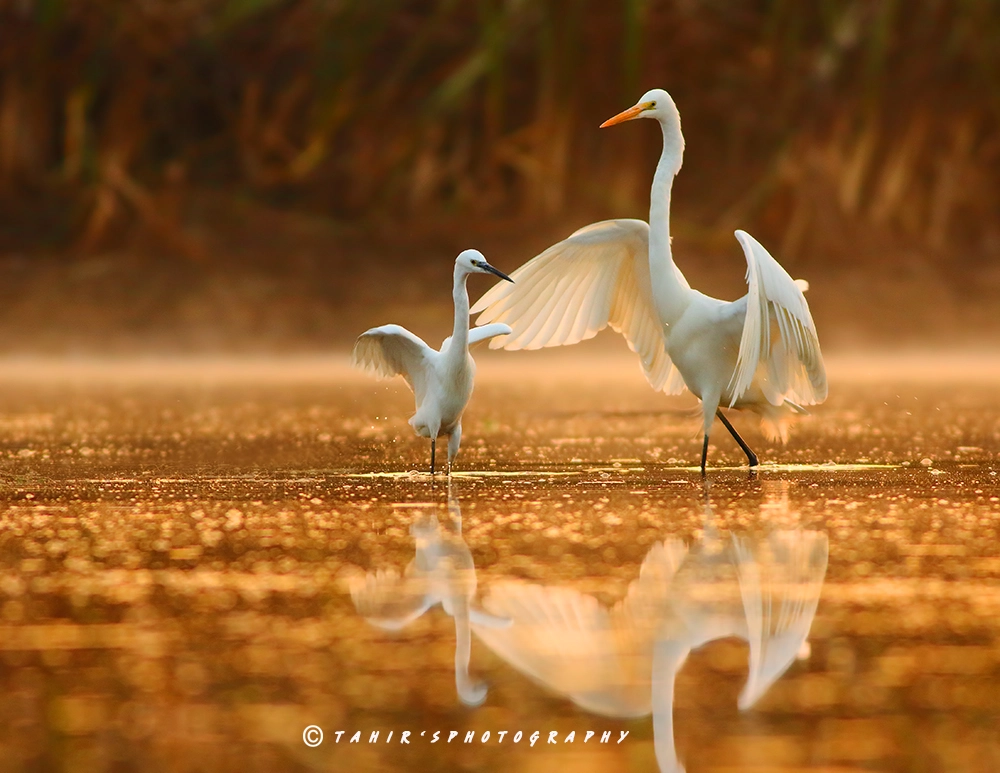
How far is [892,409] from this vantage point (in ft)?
31.6

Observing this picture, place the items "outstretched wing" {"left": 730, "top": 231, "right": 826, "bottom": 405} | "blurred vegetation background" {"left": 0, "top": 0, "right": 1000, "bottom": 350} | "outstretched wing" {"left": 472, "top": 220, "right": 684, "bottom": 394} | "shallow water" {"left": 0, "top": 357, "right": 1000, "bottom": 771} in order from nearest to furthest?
"shallow water" {"left": 0, "top": 357, "right": 1000, "bottom": 771} → "outstretched wing" {"left": 730, "top": 231, "right": 826, "bottom": 405} → "outstretched wing" {"left": 472, "top": 220, "right": 684, "bottom": 394} → "blurred vegetation background" {"left": 0, "top": 0, "right": 1000, "bottom": 350}

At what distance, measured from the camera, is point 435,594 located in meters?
4.05

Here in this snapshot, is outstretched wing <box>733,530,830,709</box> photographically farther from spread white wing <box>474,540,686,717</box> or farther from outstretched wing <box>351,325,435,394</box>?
outstretched wing <box>351,325,435,394</box>

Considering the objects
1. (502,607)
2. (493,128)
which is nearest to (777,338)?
(502,607)

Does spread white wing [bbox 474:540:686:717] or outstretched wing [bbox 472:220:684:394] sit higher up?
outstretched wing [bbox 472:220:684:394]

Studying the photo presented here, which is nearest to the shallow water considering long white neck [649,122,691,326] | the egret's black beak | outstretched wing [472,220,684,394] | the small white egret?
the small white egret

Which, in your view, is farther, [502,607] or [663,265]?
[663,265]

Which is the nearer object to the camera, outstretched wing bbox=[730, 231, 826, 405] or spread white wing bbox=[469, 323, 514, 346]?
outstretched wing bbox=[730, 231, 826, 405]

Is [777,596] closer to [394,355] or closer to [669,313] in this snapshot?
[669,313]

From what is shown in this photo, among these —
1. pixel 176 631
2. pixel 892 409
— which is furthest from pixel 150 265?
pixel 176 631

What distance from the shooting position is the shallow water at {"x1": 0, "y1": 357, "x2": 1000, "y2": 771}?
2.86 metres

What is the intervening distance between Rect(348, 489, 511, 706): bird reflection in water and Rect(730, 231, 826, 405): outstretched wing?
5.77ft

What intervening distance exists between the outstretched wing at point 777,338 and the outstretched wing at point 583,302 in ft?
2.51

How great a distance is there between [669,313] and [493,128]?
31.8 ft
